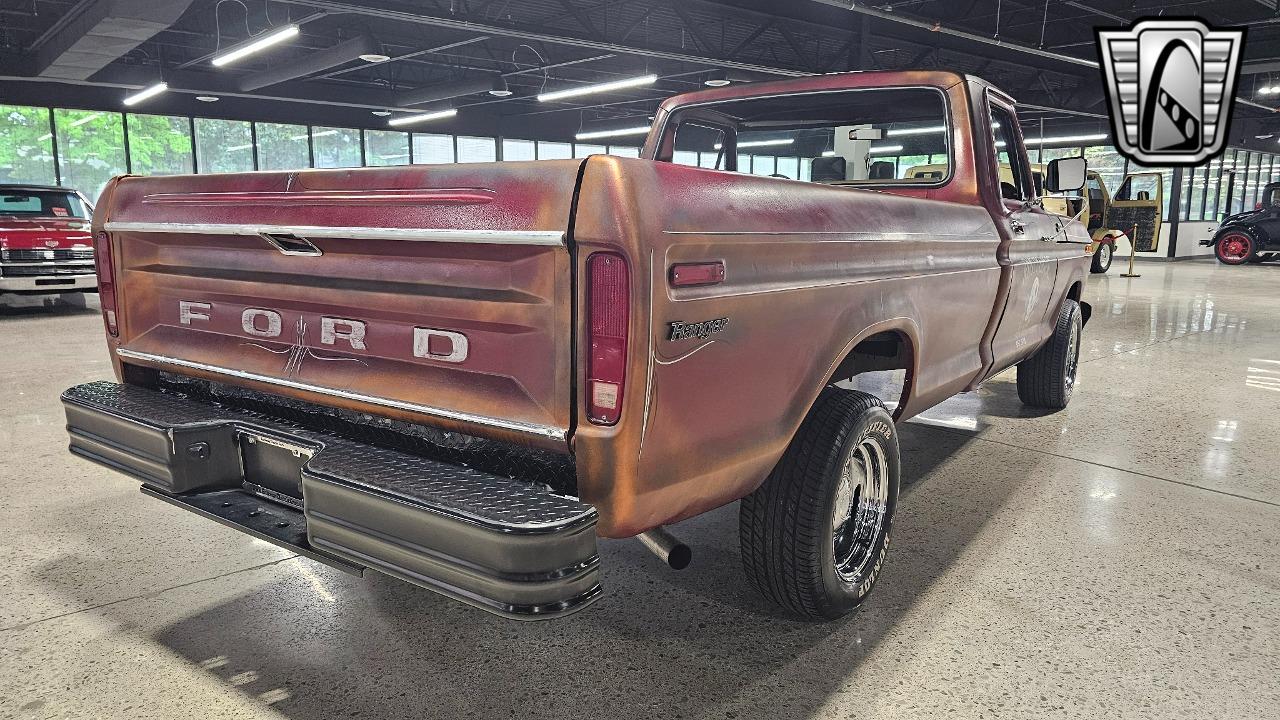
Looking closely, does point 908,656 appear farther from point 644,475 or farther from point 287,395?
point 287,395

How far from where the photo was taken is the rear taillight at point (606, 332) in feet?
5.60

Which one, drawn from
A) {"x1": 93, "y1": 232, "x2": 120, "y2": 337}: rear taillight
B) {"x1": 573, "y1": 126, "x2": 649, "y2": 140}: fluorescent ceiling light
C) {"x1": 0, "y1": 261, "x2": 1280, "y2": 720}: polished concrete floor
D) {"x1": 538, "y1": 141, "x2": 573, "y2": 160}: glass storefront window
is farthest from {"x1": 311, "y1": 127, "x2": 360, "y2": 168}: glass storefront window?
{"x1": 93, "y1": 232, "x2": 120, "y2": 337}: rear taillight

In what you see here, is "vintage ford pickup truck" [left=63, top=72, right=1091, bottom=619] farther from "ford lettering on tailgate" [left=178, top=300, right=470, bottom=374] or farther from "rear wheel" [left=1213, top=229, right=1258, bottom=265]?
"rear wheel" [left=1213, top=229, right=1258, bottom=265]

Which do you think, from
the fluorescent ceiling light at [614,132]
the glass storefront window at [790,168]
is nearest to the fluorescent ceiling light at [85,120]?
the fluorescent ceiling light at [614,132]

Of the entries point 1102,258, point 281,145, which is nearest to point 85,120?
point 281,145

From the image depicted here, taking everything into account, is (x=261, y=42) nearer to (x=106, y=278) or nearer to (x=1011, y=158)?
(x=106, y=278)

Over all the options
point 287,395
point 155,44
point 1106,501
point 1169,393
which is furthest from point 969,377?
point 155,44

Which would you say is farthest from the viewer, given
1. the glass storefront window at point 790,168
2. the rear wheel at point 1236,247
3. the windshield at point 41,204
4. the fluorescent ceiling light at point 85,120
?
the rear wheel at point 1236,247

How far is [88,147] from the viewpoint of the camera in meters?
20.5

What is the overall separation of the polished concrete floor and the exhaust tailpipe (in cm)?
38

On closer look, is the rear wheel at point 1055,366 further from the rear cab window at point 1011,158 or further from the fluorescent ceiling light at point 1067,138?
the fluorescent ceiling light at point 1067,138

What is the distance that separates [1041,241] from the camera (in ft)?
13.9

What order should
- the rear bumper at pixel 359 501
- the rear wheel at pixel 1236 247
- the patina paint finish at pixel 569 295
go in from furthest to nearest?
the rear wheel at pixel 1236 247
the patina paint finish at pixel 569 295
the rear bumper at pixel 359 501

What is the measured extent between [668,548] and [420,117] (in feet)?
79.2
